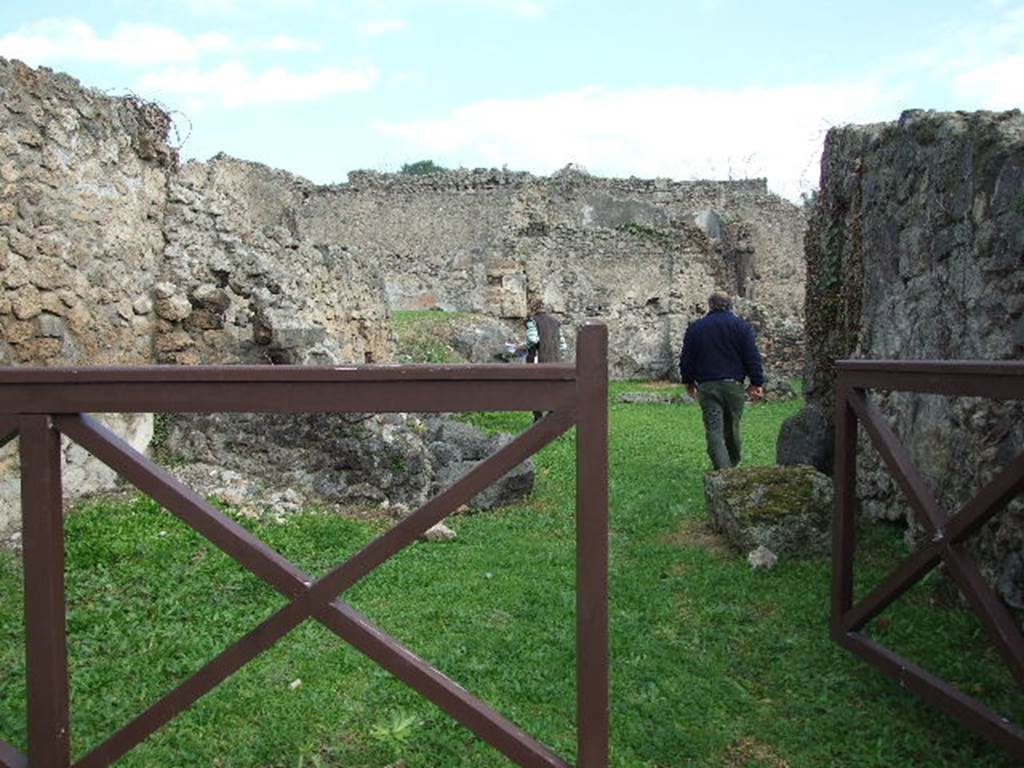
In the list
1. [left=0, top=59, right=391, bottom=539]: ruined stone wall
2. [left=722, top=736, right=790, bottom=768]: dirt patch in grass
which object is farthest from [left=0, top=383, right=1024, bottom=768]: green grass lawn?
[left=0, top=59, right=391, bottom=539]: ruined stone wall

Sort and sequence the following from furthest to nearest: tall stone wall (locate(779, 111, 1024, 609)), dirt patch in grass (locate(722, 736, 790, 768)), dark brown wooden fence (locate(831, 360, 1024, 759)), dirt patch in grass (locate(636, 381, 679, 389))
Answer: dirt patch in grass (locate(636, 381, 679, 389)) → tall stone wall (locate(779, 111, 1024, 609)) → dirt patch in grass (locate(722, 736, 790, 768)) → dark brown wooden fence (locate(831, 360, 1024, 759))

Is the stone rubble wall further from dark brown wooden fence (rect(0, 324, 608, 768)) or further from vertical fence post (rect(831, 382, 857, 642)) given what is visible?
vertical fence post (rect(831, 382, 857, 642))

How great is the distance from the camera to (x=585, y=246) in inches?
824

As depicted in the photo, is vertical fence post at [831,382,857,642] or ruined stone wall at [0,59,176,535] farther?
ruined stone wall at [0,59,176,535]

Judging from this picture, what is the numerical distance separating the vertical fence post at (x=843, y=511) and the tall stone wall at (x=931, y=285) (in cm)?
72

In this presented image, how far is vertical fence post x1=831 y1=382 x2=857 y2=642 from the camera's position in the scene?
12.5 ft

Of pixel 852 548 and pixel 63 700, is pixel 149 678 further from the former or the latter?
pixel 852 548

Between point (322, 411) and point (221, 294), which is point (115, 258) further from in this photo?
point (322, 411)

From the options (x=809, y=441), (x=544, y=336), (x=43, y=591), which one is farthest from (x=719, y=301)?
(x=43, y=591)

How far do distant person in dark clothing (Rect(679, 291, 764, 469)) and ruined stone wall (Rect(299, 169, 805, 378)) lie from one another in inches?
410

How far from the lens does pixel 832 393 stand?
7.26m

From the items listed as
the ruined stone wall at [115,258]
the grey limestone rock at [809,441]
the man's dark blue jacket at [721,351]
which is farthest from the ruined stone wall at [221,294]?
the grey limestone rock at [809,441]

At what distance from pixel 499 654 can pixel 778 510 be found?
224cm

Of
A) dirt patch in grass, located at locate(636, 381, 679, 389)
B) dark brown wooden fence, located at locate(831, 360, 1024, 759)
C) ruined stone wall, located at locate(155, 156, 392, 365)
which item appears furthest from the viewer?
dirt patch in grass, located at locate(636, 381, 679, 389)
